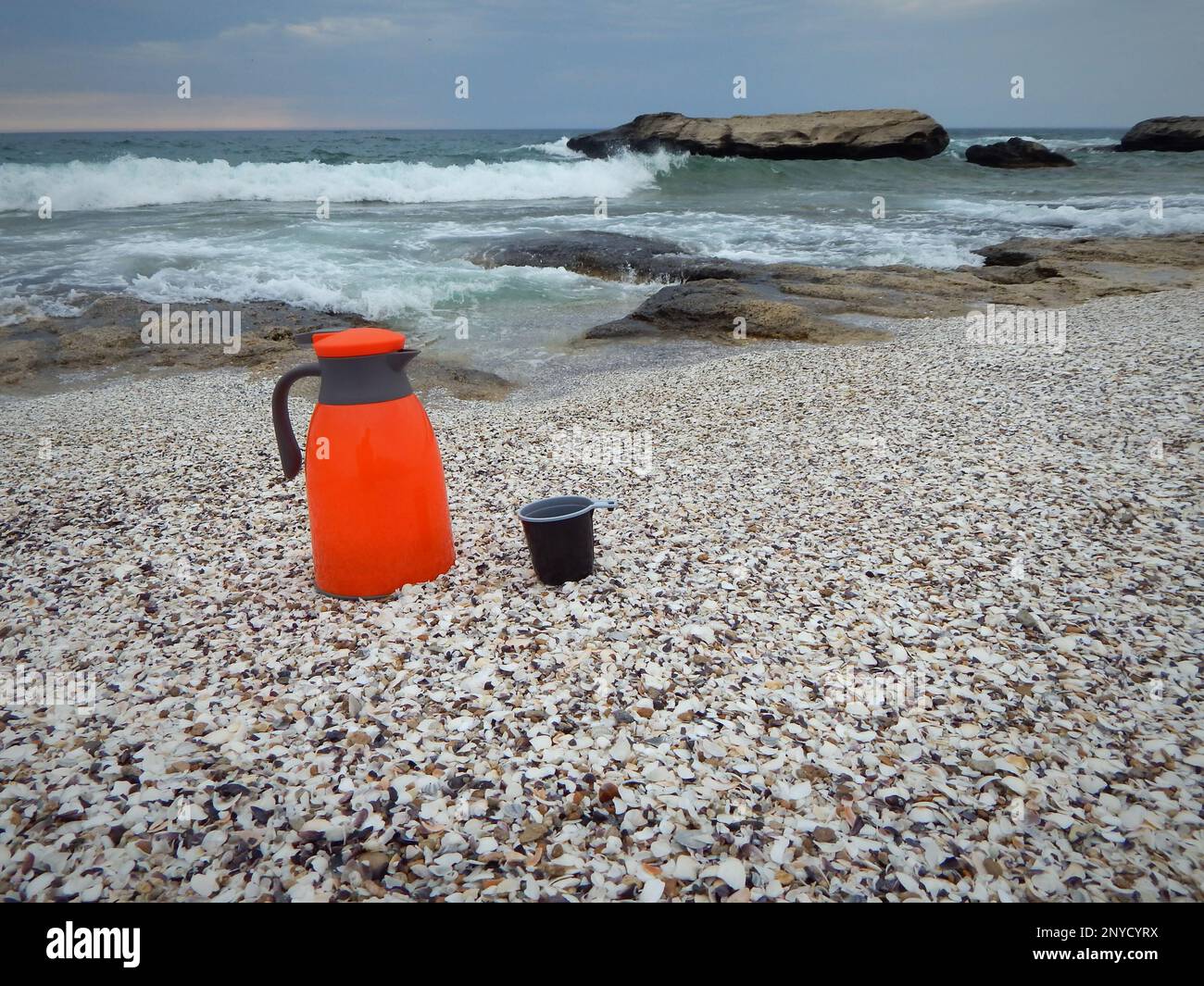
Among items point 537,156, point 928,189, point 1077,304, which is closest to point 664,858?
point 1077,304

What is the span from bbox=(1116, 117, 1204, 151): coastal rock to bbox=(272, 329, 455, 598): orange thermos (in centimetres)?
5698

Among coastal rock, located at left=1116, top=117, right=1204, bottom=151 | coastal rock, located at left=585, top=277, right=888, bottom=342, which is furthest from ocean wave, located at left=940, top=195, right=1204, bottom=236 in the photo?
coastal rock, located at left=1116, top=117, right=1204, bottom=151

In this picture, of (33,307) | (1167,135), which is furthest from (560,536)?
(1167,135)

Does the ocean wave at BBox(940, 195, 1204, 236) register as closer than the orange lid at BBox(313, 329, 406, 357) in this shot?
No

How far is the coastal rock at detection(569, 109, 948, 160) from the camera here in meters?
38.5

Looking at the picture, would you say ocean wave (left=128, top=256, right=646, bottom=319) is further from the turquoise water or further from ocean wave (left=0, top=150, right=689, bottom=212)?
ocean wave (left=0, top=150, right=689, bottom=212)

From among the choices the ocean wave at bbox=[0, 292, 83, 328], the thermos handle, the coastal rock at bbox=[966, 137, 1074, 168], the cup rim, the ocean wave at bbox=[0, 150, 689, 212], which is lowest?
the cup rim

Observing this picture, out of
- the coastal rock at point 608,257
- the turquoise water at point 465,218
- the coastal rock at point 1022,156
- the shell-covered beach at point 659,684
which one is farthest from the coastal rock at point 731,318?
the coastal rock at point 1022,156

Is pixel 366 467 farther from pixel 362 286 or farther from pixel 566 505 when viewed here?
pixel 362 286

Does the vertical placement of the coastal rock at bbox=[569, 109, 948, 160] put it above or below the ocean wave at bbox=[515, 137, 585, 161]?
below

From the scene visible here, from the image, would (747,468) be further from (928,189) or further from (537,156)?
(537,156)

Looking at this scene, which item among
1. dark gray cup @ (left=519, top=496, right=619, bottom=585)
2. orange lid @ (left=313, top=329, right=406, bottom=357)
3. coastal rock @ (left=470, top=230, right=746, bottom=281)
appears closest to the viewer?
orange lid @ (left=313, top=329, right=406, bottom=357)

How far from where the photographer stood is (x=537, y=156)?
4338cm
